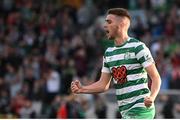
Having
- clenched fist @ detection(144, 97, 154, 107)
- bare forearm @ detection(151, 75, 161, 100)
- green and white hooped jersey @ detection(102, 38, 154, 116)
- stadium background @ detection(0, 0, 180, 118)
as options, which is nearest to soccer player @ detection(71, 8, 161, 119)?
green and white hooped jersey @ detection(102, 38, 154, 116)

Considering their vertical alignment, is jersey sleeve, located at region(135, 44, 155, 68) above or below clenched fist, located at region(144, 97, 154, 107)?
above

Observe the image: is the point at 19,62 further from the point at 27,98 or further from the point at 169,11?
the point at 169,11

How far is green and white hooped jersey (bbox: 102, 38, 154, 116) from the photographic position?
7520mm

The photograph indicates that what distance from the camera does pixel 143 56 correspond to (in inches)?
293

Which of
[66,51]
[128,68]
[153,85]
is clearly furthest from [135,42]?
[66,51]

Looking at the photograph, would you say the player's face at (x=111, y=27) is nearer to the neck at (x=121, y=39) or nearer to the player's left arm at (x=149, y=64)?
the neck at (x=121, y=39)

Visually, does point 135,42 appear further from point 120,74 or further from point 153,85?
point 153,85

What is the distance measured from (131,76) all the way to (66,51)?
10.8 metres

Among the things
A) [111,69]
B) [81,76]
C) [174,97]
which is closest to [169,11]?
[81,76]

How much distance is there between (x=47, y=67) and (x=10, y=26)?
2.41m

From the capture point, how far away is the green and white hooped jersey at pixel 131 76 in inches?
296

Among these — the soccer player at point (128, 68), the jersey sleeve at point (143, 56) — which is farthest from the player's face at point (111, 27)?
the jersey sleeve at point (143, 56)

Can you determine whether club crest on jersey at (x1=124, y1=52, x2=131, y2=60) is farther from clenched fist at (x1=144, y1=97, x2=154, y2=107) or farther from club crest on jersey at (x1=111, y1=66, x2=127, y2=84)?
clenched fist at (x1=144, y1=97, x2=154, y2=107)

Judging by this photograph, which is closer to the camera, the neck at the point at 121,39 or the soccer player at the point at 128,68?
the soccer player at the point at 128,68
